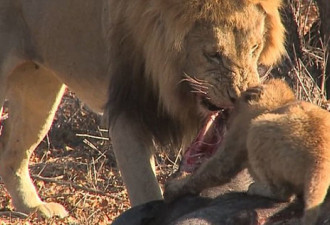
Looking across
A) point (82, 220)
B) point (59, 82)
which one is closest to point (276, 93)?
A: point (82, 220)

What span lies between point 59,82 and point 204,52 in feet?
6.66

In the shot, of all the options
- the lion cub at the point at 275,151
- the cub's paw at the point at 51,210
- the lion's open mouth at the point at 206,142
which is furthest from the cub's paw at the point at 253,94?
the cub's paw at the point at 51,210

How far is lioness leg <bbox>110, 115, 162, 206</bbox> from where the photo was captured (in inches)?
189

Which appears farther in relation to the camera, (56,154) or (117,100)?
(56,154)

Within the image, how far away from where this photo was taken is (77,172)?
273 inches

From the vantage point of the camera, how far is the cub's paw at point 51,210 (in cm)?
596

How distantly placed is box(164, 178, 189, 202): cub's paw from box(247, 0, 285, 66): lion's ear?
104 centimetres

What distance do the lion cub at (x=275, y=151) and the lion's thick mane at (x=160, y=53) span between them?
0.59 meters

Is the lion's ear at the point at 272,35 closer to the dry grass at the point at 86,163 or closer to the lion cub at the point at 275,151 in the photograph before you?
the lion cub at the point at 275,151

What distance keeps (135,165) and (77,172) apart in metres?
2.17

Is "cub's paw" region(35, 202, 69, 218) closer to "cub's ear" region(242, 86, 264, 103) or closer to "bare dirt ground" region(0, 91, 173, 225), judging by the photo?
"bare dirt ground" region(0, 91, 173, 225)

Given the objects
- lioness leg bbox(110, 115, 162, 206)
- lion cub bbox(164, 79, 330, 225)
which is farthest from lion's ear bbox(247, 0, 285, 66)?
lion cub bbox(164, 79, 330, 225)

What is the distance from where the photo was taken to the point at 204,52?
442 cm

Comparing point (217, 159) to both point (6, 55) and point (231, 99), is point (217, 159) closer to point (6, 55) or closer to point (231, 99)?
point (231, 99)
